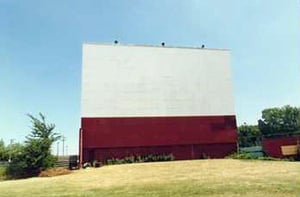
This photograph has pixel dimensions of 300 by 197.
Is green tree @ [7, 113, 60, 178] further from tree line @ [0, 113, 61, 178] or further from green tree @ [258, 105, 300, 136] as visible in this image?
green tree @ [258, 105, 300, 136]

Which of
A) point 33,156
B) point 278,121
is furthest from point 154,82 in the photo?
point 278,121

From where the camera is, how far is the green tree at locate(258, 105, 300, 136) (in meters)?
85.3

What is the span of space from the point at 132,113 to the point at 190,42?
774 cm

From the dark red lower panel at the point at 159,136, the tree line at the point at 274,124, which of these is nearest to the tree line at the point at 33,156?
the dark red lower panel at the point at 159,136

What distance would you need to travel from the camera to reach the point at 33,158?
2298 cm

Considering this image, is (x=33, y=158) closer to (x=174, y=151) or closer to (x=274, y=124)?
(x=174, y=151)

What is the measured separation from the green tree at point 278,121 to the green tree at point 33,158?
230 feet

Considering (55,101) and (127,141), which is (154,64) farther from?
(55,101)

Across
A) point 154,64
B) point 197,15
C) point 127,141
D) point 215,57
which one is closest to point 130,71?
point 154,64

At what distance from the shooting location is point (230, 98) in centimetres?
2923

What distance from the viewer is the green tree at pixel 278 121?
85.3m

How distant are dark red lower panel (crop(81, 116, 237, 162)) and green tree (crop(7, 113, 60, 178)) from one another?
3.18m

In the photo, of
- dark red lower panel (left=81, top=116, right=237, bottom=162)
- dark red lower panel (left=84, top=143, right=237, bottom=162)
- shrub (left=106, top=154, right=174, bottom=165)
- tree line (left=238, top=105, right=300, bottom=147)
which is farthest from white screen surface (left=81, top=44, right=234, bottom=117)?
→ tree line (left=238, top=105, right=300, bottom=147)

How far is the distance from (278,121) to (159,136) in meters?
68.6
